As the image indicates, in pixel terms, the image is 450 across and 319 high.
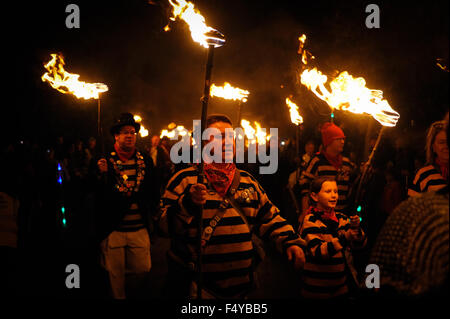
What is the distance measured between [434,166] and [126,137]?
3.90m

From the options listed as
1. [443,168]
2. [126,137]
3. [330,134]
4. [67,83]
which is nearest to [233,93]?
[330,134]

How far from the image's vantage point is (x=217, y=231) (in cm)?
297

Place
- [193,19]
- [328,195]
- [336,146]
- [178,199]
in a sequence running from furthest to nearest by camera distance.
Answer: [336,146], [328,195], [178,199], [193,19]

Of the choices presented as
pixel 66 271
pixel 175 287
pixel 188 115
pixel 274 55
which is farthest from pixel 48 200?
pixel 188 115

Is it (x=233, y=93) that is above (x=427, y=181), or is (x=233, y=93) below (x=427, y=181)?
above

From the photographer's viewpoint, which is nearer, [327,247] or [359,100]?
[327,247]

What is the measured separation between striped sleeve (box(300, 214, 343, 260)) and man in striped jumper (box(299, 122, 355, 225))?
1.91 metres

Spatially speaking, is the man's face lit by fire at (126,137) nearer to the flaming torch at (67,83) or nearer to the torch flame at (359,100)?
the flaming torch at (67,83)

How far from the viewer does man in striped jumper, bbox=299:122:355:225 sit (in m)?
5.65

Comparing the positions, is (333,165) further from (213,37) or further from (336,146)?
(213,37)

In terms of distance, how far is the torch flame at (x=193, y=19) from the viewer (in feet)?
9.50

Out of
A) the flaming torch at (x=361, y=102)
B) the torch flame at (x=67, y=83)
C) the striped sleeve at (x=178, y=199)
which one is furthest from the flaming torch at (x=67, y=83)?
the flaming torch at (x=361, y=102)

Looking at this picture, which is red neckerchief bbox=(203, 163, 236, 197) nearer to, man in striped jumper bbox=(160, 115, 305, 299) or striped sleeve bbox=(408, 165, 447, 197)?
man in striped jumper bbox=(160, 115, 305, 299)
